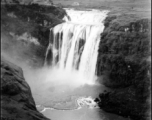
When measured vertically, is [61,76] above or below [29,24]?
below

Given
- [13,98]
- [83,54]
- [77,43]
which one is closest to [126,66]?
[83,54]

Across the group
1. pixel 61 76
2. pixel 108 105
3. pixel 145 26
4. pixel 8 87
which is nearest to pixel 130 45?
pixel 145 26

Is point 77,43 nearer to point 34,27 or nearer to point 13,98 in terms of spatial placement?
point 34,27

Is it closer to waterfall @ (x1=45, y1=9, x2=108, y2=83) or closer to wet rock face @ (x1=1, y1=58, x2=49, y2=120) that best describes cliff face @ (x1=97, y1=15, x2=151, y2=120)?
waterfall @ (x1=45, y1=9, x2=108, y2=83)

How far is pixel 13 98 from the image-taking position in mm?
6297

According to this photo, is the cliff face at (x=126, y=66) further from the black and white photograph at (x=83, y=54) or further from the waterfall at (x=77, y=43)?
the waterfall at (x=77, y=43)

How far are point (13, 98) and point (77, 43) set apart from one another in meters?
12.4

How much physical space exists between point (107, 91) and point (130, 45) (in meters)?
3.71

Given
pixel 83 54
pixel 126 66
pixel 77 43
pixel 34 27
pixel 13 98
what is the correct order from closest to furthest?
1. pixel 13 98
2. pixel 126 66
3. pixel 83 54
4. pixel 77 43
5. pixel 34 27

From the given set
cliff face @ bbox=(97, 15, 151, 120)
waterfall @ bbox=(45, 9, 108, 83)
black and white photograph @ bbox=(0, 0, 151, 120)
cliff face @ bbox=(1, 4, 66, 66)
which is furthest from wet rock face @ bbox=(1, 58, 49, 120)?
cliff face @ bbox=(1, 4, 66, 66)

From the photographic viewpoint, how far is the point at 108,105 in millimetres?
14133

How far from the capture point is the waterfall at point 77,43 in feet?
57.4

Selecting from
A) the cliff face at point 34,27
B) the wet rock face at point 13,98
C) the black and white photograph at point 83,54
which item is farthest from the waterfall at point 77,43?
the wet rock face at point 13,98

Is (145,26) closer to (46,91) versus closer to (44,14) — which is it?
(46,91)
